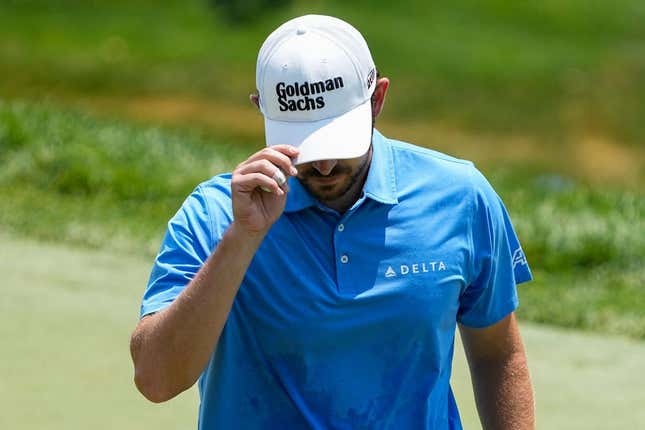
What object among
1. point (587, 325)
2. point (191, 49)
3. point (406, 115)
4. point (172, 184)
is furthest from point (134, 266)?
point (191, 49)

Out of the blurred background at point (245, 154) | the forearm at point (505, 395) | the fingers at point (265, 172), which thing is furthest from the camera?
the blurred background at point (245, 154)

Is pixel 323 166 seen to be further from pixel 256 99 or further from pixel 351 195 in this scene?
pixel 256 99

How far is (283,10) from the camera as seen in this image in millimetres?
34031

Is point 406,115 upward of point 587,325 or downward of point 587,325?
upward

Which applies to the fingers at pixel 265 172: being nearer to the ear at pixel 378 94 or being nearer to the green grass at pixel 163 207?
the ear at pixel 378 94

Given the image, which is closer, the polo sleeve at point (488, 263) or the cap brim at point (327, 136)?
the cap brim at point (327, 136)

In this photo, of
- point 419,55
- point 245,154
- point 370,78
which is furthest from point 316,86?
point 419,55

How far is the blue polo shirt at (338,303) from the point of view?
3246 millimetres

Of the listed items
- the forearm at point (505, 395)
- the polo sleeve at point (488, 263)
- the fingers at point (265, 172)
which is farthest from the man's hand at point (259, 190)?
the forearm at point (505, 395)

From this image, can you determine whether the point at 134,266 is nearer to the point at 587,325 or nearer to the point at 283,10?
the point at 587,325

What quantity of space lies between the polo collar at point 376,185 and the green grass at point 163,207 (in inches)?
201

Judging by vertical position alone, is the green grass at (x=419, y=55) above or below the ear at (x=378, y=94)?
above

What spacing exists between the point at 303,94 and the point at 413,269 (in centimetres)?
48

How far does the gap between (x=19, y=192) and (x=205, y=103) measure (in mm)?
18062
